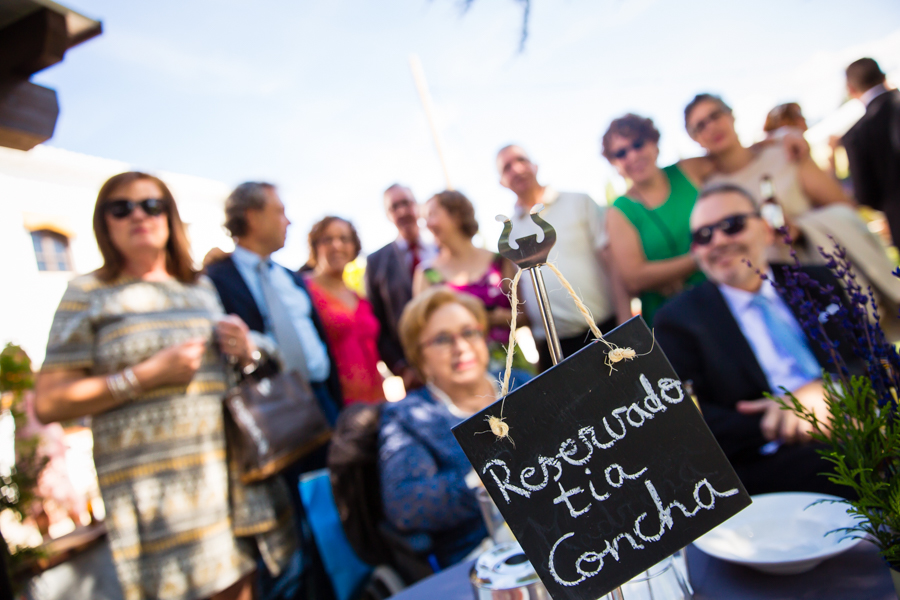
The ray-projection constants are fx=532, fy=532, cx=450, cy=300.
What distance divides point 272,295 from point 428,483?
1472 mm

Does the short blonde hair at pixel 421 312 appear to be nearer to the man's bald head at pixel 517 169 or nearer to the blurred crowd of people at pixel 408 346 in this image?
the blurred crowd of people at pixel 408 346

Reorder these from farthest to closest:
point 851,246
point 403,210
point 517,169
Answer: point 403,210, point 517,169, point 851,246

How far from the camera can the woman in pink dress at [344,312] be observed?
311 centimetres

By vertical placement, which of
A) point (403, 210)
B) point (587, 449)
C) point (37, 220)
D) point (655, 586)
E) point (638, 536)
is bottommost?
point (655, 586)

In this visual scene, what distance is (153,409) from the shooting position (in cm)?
174

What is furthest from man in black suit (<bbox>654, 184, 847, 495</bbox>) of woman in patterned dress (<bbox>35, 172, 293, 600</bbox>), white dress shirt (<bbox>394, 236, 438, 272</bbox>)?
white dress shirt (<bbox>394, 236, 438, 272</bbox>)

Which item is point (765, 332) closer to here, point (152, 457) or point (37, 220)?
point (152, 457)

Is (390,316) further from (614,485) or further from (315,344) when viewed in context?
(614,485)

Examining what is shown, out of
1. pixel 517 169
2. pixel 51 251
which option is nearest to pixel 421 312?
pixel 517 169

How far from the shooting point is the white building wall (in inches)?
346

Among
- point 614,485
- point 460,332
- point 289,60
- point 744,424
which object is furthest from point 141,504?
point 289,60

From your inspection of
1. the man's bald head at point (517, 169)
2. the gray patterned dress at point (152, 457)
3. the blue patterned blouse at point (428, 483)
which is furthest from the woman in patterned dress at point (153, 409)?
the man's bald head at point (517, 169)

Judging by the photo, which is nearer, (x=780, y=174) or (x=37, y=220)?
(x=780, y=174)

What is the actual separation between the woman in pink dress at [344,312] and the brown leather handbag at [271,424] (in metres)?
0.86
